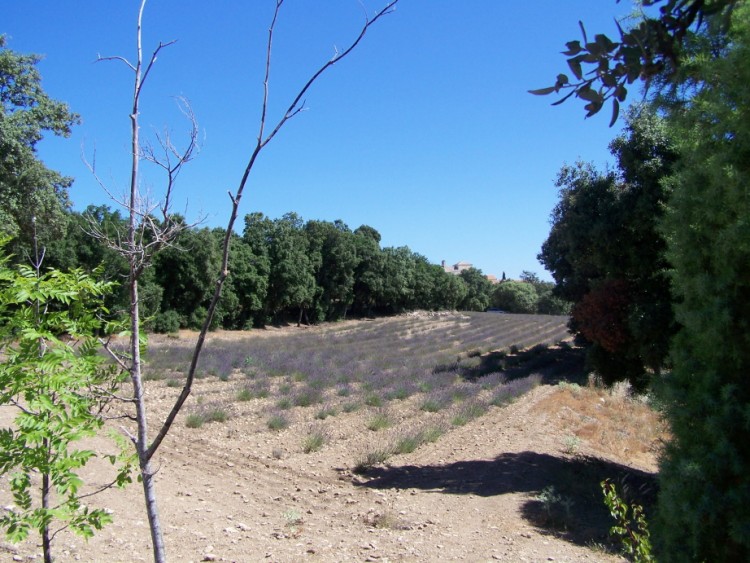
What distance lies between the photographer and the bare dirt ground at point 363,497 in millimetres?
5332

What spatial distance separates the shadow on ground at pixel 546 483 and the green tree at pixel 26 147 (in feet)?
38.9

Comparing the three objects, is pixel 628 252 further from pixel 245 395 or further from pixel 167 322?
pixel 167 322

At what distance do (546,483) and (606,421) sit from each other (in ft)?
20.4

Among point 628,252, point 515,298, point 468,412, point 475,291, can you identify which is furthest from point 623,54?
point 515,298

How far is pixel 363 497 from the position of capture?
7.29 metres

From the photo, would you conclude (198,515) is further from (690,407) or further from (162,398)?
(162,398)

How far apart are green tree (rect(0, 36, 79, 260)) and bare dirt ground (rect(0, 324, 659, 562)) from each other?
7.00 meters

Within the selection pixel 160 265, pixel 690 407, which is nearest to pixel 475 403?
→ pixel 690 407

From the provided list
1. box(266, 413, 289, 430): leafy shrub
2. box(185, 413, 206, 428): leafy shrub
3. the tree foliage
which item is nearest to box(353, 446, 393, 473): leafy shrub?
box(266, 413, 289, 430): leafy shrub

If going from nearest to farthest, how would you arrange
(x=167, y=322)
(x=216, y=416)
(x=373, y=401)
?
(x=216, y=416) < (x=373, y=401) < (x=167, y=322)

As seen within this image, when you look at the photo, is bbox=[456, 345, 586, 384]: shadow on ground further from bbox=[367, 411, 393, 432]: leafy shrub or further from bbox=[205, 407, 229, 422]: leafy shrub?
bbox=[205, 407, 229, 422]: leafy shrub

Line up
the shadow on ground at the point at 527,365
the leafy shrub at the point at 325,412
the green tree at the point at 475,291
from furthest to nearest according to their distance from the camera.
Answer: the green tree at the point at 475,291
the shadow on ground at the point at 527,365
the leafy shrub at the point at 325,412

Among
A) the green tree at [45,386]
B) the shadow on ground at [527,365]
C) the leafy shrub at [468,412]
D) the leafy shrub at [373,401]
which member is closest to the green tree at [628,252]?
the leafy shrub at [468,412]

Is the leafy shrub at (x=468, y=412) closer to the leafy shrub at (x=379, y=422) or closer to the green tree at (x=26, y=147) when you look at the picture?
the leafy shrub at (x=379, y=422)
